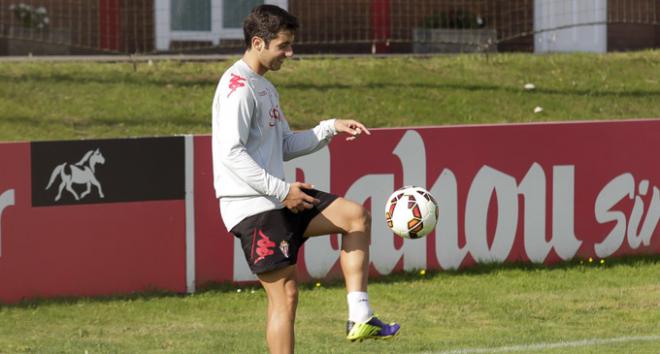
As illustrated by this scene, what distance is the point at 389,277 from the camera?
11367 millimetres

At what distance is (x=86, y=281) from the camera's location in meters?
10.5

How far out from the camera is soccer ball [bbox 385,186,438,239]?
7.69m

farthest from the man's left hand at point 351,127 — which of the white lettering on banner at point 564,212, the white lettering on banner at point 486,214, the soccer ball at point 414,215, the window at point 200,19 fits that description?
the window at point 200,19

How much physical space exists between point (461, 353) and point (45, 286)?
3.51m

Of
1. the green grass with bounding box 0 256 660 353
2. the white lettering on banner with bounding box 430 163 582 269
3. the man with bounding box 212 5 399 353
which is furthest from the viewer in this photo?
the white lettering on banner with bounding box 430 163 582 269

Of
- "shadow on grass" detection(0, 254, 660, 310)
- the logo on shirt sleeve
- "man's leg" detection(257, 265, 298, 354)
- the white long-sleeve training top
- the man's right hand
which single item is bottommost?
"shadow on grass" detection(0, 254, 660, 310)

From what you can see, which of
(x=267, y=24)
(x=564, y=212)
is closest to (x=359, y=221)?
(x=267, y=24)

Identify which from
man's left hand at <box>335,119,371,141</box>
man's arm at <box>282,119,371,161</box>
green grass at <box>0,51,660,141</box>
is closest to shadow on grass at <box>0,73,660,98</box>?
green grass at <box>0,51,660,141</box>

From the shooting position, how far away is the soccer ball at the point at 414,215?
7.69 meters

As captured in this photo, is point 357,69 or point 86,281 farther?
point 357,69

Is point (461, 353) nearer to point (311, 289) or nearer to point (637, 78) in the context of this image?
point (311, 289)

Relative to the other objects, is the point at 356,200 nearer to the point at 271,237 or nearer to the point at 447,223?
the point at 447,223

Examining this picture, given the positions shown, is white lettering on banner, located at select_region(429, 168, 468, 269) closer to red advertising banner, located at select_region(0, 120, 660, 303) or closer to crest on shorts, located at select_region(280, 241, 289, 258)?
red advertising banner, located at select_region(0, 120, 660, 303)

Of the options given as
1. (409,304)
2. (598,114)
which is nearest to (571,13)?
(598,114)
